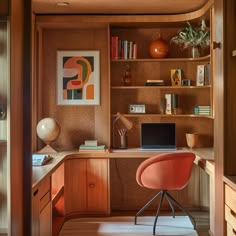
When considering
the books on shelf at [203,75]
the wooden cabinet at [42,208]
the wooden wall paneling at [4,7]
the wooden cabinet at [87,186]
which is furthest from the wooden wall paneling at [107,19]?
the wooden wall paneling at [4,7]

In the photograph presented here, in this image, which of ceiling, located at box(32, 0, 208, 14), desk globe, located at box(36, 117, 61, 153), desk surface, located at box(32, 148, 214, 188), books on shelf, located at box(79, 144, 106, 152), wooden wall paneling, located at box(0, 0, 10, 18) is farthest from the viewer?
books on shelf, located at box(79, 144, 106, 152)

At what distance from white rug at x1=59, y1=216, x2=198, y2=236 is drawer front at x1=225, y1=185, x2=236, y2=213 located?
151cm

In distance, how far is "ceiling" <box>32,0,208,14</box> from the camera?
4.16 metres

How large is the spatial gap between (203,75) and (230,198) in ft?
7.88

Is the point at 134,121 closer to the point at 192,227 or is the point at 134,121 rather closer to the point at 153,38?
the point at 153,38

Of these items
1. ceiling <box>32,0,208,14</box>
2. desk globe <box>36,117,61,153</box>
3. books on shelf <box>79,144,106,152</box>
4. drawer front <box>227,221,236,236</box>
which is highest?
ceiling <box>32,0,208,14</box>

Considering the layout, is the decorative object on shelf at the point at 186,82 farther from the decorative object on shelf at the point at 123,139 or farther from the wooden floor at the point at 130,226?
the wooden floor at the point at 130,226

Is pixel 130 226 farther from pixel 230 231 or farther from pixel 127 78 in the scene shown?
pixel 230 231

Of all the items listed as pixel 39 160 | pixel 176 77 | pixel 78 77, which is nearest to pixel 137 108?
pixel 176 77

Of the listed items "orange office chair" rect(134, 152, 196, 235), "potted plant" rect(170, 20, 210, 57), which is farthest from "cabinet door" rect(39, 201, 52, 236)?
"potted plant" rect(170, 20, 210, 57)

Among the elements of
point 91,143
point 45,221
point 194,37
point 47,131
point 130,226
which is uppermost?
point 194,37

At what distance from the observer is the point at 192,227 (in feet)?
13.5

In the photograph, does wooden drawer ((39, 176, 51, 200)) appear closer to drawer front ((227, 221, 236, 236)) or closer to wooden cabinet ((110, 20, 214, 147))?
drawer front ((227, 221, 236, 236))

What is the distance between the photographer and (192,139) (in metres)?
4.68
